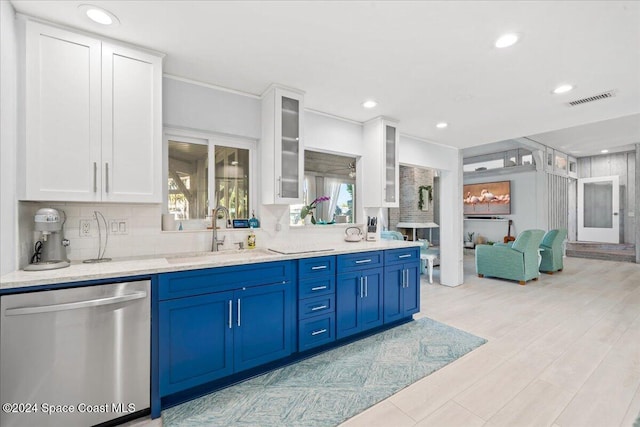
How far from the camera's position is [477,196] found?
9547mm

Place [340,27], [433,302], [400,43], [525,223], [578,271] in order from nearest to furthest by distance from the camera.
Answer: [340,27] < [400,43] < [433,302] < [578,271] < [525,223]

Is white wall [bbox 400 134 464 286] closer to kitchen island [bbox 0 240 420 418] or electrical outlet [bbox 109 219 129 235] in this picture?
kitchen island [bbox 0 240 420 418]

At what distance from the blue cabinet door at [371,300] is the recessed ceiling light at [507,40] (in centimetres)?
225

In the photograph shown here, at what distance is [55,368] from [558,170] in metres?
11.2

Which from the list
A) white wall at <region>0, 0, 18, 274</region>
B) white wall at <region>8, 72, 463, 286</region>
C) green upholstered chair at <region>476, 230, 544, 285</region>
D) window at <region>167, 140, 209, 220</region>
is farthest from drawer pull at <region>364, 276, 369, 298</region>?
green upholstered chair at <region>476, 230, 544, 285</region>

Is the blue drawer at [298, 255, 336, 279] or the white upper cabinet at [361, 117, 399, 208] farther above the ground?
the white upper cabinet at [361, 117, 399, 208]

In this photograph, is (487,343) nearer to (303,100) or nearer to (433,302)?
(433,302)

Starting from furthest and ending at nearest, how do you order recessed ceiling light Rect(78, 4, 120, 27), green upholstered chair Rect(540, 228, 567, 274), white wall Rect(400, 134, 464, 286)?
green upholstered chair Rect(540, 228, 567, 274) < white wall Rect(400, 134, 464, 286) < recessed ceiling light Rect(78, 4, 120, 27)

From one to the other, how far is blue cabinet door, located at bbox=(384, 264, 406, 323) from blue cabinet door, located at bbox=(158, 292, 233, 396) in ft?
5.81

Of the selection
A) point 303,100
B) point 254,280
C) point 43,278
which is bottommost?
point 254,280

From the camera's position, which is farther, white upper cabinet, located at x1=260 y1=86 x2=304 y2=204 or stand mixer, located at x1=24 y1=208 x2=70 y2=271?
white upper cabinet, located at x1=260 y1=86 x2=304 y2=204

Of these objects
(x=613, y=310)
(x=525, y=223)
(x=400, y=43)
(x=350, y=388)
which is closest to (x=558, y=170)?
(x=525, y=223)

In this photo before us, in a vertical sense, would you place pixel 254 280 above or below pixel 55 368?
above

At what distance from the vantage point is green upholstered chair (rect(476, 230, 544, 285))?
5219 mm
